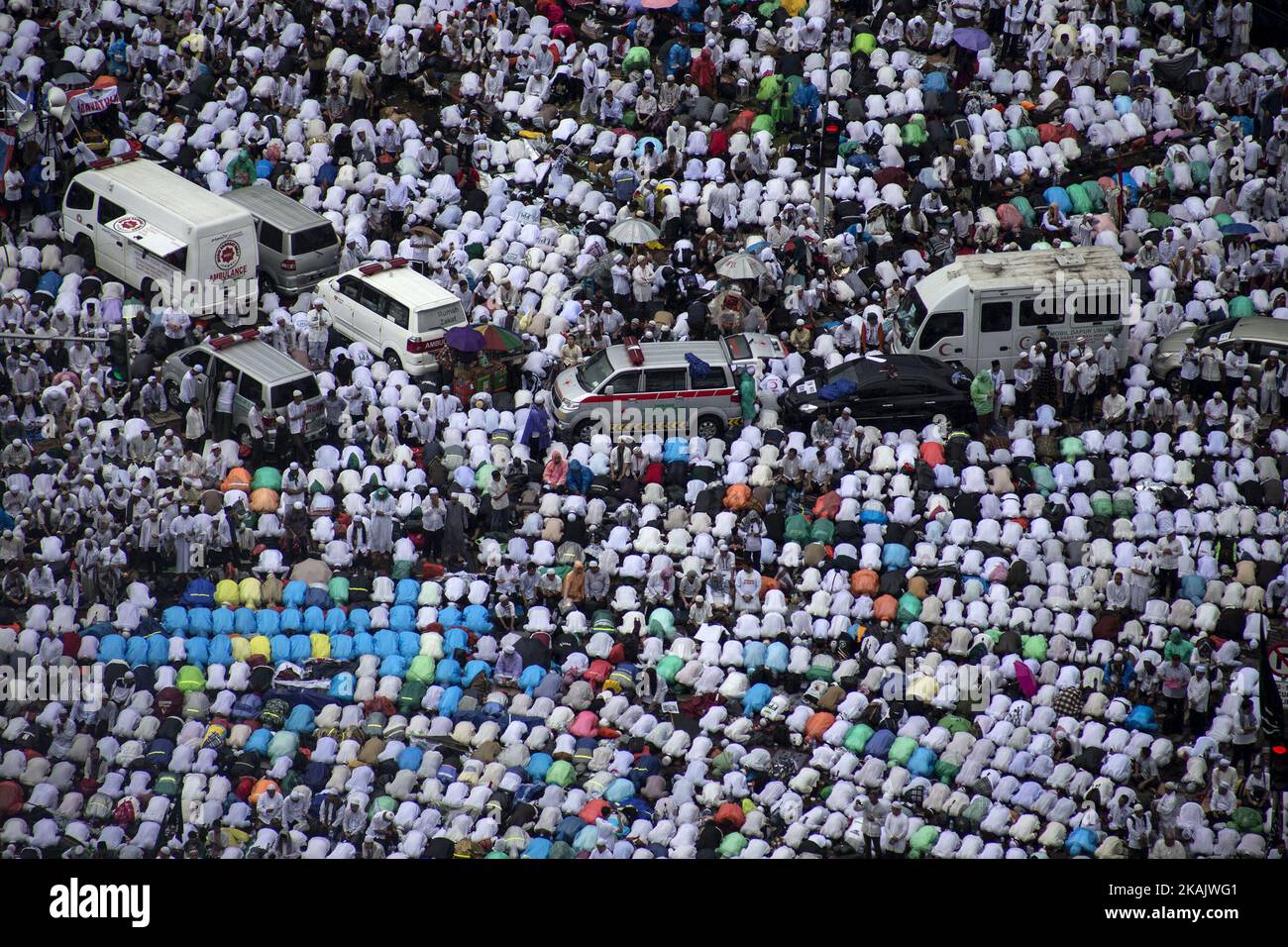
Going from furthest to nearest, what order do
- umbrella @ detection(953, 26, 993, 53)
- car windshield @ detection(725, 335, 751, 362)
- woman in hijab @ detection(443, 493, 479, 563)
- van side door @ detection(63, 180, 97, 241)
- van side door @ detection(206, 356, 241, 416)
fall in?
umbrella @ detection(953, 26, 993, 53) → van side door @ detection(63, 180, 97, 241) → car windshield @ detection(725, 335, 751, 362) → van side door @ detection(206, 356, 241, 416) → woman in hijab @ detection(443, 493, 479, 563)

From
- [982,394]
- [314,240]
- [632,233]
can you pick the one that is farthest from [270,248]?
[982,394]

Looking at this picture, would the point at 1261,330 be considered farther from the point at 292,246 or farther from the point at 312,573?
the point at 292,246

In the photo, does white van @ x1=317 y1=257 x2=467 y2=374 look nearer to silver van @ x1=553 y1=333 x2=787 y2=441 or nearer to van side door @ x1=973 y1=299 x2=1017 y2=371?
silver van @ x1=553 y1=333 x2=787 y2=441

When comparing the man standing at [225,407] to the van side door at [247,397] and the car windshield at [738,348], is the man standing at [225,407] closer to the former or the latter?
the van side door at [247,397]

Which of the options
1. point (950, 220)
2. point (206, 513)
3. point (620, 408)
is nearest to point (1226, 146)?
point (950, 220)

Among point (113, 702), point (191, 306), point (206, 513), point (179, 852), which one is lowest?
point (179, 852)

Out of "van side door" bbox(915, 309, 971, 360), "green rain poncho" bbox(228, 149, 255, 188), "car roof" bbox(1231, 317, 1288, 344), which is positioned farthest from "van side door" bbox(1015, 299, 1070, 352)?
"green rain poncho" bbox(228, 149, 255, 188)

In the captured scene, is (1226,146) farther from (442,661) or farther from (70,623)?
(70,623)
